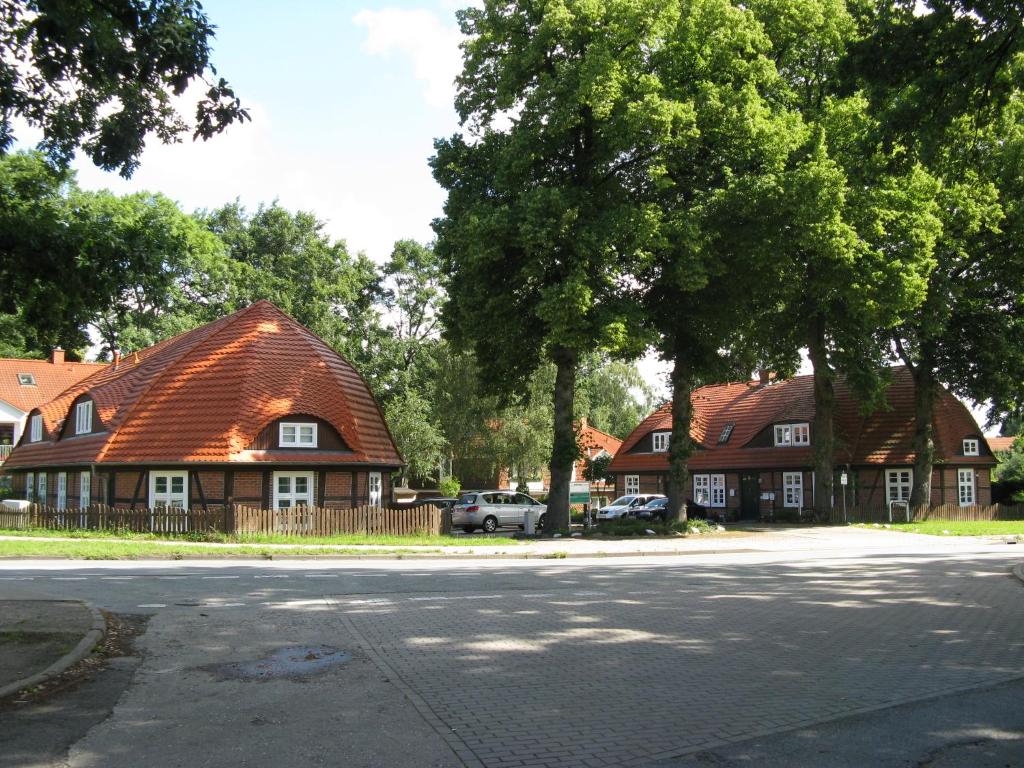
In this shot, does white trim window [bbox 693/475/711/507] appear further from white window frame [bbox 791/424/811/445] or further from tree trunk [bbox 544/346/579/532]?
tree trunk [bbox 544/346/579/532]

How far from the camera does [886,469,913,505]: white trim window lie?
4338 cm

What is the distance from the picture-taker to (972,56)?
12281 mm

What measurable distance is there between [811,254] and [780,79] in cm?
656

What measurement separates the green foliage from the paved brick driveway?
618cm

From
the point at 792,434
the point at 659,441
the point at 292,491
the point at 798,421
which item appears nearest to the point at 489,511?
the point at 292,491

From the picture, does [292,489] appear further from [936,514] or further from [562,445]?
[936,514]

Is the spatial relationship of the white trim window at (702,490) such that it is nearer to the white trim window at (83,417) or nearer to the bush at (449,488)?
the bush at (449,488)

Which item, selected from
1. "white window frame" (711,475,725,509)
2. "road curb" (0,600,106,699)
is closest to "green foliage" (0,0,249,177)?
"road curb" (0,600,106,699)

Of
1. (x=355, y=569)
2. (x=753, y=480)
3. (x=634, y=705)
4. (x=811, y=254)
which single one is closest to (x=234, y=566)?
(x=355, y=569)

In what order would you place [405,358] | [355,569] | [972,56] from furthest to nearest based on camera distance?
[405,358]
[355,569]
[972,56]

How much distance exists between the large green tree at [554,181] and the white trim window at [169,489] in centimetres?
→ 1079

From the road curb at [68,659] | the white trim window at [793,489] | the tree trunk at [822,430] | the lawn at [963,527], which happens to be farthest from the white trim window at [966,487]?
the road curb at [68,659]

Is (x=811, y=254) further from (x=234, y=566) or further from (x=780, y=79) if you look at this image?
(x=234, y=566)

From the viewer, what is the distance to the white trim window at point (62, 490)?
34.0m
